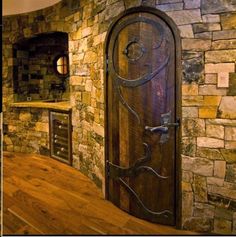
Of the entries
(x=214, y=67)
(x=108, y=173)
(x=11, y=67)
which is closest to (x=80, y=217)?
(x=108, y=173)

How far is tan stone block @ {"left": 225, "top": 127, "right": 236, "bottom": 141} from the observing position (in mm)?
1670

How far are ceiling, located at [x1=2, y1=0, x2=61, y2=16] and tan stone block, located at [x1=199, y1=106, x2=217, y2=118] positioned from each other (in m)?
2.58

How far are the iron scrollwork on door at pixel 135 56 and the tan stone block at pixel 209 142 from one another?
0.53 metres

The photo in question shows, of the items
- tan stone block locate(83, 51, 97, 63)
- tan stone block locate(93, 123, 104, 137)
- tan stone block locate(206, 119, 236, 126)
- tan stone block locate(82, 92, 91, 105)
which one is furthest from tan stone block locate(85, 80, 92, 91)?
tan stone block locate(206, 119, 236, 126)

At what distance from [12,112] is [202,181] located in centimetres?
335

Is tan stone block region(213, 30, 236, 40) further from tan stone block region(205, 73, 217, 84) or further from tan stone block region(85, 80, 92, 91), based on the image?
tan stone block region(85, 80, 92, 91)

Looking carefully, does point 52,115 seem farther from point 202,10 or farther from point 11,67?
point 202,10

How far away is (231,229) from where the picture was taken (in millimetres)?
1750

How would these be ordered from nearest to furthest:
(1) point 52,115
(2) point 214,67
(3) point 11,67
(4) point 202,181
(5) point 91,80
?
(2) point 214,67, (4) point 202,181, (5) point 91,80, (1) point 52,115, (3) point 11,67

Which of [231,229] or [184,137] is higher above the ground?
[184,137]

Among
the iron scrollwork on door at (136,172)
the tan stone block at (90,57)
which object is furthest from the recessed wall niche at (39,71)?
the iron scrollwork on door at (136,172)

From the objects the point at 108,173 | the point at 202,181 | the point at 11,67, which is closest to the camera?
the point at 202,181

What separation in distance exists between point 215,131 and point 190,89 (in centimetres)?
36

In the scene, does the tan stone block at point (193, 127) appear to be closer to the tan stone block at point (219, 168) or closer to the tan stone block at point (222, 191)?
the tan stone block at point (219, 168)
